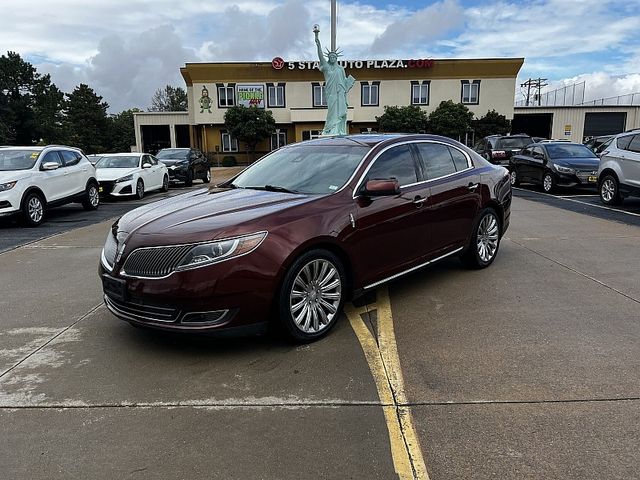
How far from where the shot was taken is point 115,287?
4.03 m

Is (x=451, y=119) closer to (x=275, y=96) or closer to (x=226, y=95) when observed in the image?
(x=275, y=96)

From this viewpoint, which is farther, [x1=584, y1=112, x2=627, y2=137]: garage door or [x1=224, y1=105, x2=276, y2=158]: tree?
[x1=584, y1=112, x2=627, y2=137]: garage door

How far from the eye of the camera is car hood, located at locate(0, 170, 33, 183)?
1023 centimetres

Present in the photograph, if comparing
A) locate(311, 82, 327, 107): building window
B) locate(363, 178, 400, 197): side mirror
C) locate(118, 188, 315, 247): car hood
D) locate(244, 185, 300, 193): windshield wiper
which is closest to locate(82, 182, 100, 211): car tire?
locate(118, 188, 315, 247): car hood

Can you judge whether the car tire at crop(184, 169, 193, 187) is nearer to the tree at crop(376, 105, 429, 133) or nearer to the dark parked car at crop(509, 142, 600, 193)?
the dark parked car at crop(509, 142, 600, 193)

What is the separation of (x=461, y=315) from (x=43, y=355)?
141 inches

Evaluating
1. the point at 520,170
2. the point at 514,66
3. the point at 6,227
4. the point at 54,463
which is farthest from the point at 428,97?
the point at 54,463

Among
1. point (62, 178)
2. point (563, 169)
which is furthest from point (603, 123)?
point (62, 178)

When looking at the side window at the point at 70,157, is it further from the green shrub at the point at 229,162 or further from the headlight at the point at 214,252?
the green shrub at the point at 229,162

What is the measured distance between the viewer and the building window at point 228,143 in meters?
45.4

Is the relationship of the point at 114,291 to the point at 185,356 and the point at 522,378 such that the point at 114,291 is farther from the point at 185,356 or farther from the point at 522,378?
the point at 522,378

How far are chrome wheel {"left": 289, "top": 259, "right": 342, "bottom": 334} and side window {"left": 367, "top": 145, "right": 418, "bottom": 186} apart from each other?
1.06 meters

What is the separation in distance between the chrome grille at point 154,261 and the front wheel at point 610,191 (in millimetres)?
11559

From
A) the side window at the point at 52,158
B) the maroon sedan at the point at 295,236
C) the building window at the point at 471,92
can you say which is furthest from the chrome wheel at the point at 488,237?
the building window at the point at 471,92
